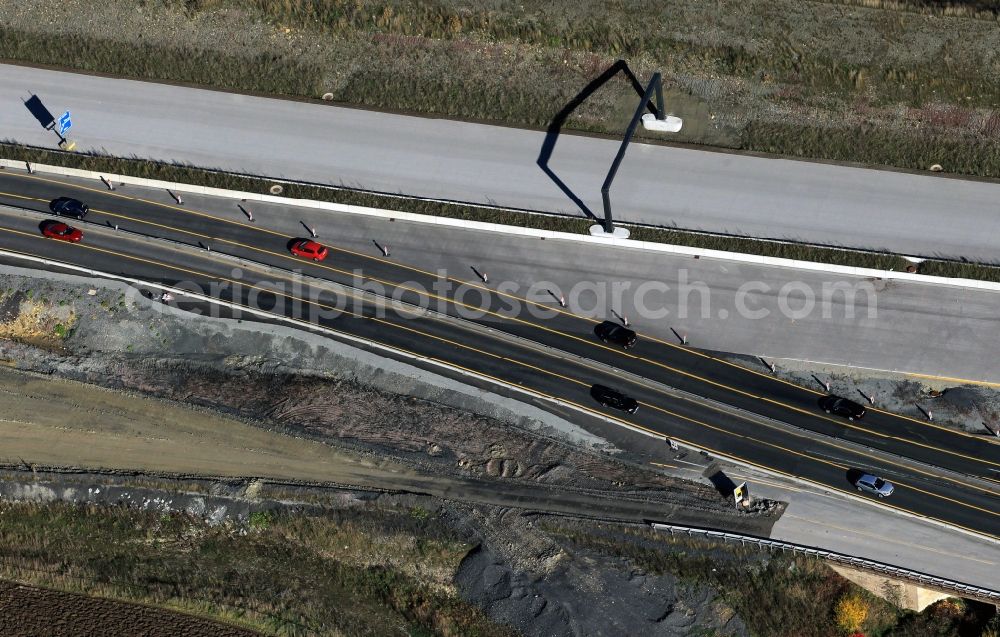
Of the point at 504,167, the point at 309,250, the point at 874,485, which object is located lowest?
the point at 874,485

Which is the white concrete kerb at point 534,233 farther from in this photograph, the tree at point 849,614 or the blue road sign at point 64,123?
the tree at point 849,614

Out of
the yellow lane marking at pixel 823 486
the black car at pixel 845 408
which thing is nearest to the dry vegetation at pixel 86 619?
the yellow lane marking at pixel 823 486

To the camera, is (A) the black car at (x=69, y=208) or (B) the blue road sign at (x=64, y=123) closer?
(A) the black car at (x=69, y=208)

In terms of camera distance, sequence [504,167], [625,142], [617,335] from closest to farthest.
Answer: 1. [617,335]
2. [625,142]
3. [504,167]

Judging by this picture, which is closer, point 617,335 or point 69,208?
point 617,335

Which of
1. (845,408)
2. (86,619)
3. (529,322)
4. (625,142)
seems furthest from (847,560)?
(86,619)

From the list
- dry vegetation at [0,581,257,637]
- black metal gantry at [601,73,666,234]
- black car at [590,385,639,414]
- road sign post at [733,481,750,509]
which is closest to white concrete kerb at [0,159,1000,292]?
black metal gantry at [601,73,666,234]

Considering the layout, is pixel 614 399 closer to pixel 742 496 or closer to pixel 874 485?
pixel 742 496
